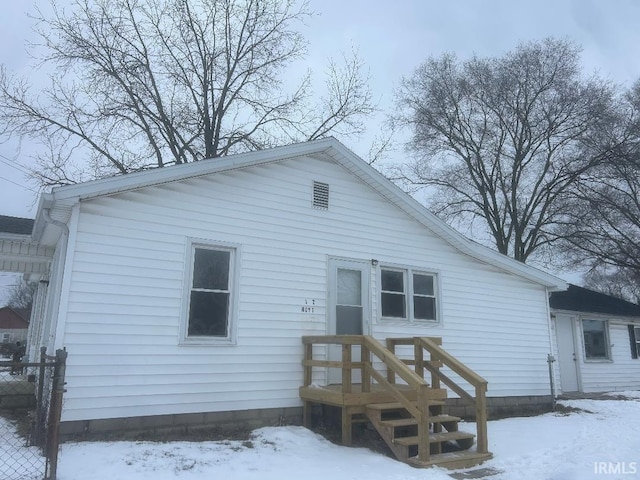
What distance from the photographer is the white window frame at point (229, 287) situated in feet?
24.0

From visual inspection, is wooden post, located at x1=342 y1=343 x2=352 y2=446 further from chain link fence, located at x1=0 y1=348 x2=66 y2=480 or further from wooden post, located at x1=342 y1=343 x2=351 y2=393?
chain link fence, located at x1=0 y1=348 x2=66 y2=480

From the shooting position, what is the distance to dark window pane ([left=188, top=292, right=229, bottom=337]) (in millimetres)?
7454

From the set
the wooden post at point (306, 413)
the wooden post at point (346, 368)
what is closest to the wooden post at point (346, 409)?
the wooden post at point (346, 368)

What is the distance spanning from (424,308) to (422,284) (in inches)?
18.3

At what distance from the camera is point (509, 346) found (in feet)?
36.2

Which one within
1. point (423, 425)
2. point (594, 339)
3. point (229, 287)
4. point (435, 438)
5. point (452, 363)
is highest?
point (229, 287)

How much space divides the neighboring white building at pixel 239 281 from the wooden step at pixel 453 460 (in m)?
2.41

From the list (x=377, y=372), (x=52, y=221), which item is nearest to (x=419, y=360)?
(x=377, y=372)

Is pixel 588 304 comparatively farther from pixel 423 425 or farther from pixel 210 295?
pixel 210 295

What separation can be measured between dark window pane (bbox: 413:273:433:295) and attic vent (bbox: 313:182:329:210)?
2.38 meters

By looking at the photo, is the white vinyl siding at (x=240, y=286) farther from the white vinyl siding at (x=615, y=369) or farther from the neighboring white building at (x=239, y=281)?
the white vinyl siding at (x=615, y=369)

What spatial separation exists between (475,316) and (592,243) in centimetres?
1679

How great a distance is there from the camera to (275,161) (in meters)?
8.54

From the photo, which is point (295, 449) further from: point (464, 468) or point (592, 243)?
point (592, 243)
